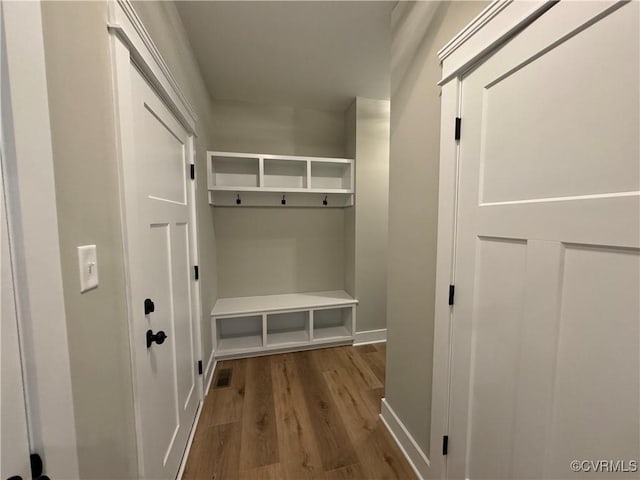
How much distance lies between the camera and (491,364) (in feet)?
3.09

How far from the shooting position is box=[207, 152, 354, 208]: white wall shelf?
2457 millimetres

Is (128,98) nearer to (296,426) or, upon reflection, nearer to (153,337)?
(153,337)

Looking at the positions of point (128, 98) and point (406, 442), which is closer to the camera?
point (128, 98)

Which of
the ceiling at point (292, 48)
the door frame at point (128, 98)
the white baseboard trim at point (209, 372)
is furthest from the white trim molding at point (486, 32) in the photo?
the white baseboard trim at point (209, 372)

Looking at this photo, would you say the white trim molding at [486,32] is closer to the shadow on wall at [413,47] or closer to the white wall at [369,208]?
the shadow on wall at [413,47]

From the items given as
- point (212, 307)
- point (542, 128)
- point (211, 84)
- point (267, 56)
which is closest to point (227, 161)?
point (211, 84)

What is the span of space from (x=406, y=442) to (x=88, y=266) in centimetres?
174

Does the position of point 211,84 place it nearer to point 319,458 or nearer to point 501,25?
point 501,25

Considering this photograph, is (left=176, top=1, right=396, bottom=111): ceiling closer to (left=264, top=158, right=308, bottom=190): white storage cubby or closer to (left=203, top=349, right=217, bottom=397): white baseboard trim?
(left=264, top=158, right=308, bottom=190): white storage cubby

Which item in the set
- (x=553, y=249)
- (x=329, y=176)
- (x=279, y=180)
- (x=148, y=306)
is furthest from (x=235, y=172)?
(x=553, y=249)

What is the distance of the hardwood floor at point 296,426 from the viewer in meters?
1.35

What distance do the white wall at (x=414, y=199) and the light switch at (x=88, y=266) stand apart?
51.3 inches

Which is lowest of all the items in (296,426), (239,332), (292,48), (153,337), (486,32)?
(296,426)

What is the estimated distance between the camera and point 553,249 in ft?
2.37
